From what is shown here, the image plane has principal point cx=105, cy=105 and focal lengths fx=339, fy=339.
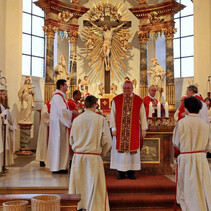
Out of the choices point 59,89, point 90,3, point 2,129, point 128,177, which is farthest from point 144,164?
point 90,3

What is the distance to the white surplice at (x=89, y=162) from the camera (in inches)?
176

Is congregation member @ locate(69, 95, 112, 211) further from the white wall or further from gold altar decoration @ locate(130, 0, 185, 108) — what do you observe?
the white wall

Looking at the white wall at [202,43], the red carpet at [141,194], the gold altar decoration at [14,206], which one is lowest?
the red carpet at [141,194]

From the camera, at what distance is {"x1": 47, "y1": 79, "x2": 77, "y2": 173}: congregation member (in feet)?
21.5

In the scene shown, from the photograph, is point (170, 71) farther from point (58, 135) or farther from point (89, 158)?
point (89, 158)

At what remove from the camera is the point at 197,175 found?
14.7 ft

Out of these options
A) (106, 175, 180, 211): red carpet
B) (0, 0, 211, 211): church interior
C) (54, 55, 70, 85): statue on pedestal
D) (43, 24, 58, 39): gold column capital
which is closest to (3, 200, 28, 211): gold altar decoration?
(106, 175, 180, 211): red carpet

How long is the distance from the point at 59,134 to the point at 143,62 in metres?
7.58

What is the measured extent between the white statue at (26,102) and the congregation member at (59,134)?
17.4 ft

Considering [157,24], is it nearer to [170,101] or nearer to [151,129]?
[170,101]

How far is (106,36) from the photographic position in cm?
1349

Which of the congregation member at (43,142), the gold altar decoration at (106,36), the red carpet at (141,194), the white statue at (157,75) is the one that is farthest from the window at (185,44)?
the red carpet at (141,194)

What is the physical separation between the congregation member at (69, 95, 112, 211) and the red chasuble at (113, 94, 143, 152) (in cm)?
152

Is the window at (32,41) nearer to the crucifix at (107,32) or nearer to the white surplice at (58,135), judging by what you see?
the crucifix at (107,32)
